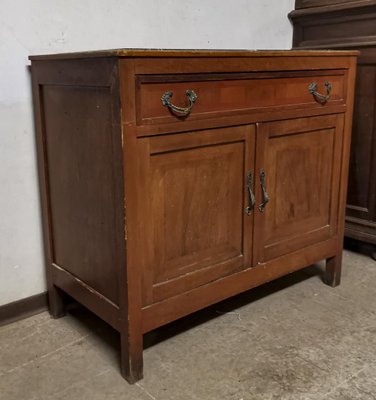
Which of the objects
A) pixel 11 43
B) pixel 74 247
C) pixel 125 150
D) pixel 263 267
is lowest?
pixel 263 267

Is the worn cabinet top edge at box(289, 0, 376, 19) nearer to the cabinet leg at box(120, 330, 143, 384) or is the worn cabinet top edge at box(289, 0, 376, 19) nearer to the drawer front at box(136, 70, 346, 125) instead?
the drawer front at box(136, 70, 346, 125)

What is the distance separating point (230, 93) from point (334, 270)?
0.88m

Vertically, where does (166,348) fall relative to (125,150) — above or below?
below

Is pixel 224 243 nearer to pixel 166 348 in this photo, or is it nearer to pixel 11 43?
pixel 166 348

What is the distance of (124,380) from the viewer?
1.42m

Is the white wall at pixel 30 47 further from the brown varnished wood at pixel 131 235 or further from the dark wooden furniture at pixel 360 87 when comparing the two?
the dark wooden furniture at pixel 360 87

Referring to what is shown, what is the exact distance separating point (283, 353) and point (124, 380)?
470mm

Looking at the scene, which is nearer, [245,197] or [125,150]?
[125,150]

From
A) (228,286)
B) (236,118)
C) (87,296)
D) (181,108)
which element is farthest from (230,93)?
(87,296)

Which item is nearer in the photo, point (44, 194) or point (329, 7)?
point (44, 194)

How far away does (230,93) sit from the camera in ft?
4.75

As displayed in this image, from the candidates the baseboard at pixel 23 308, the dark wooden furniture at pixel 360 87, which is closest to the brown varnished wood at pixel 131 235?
the baseboard at pixel 23 308

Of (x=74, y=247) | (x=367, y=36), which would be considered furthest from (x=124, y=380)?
(x=367, y=36)

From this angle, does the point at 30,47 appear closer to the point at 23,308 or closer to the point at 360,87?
the point at 23,308
